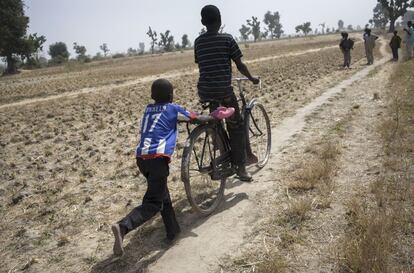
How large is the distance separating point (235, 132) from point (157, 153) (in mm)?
1558

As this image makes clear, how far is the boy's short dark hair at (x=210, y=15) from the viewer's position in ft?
15.9

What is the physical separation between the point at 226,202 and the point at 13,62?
51.0m

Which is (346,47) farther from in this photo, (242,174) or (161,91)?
(161,91)

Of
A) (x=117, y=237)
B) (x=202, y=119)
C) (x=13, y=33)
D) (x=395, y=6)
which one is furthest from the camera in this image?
(x=395, y=6)

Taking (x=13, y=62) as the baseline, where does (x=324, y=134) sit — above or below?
below

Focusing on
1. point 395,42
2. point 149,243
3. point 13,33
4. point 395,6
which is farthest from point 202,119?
point 395,6

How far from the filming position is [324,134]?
26.5 ft

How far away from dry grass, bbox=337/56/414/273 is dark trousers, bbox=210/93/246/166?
1530 millimetres

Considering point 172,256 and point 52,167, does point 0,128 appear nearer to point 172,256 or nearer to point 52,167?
point 52,167

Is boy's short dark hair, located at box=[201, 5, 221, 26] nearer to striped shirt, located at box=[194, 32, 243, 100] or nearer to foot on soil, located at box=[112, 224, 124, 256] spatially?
striped shirt, located at box=[194, 32, 243, 100]

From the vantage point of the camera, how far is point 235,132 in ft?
17.5

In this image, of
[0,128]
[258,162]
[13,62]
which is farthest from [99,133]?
[13,62]

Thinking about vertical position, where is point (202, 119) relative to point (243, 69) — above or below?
below

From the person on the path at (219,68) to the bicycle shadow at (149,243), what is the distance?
30.8 inches
